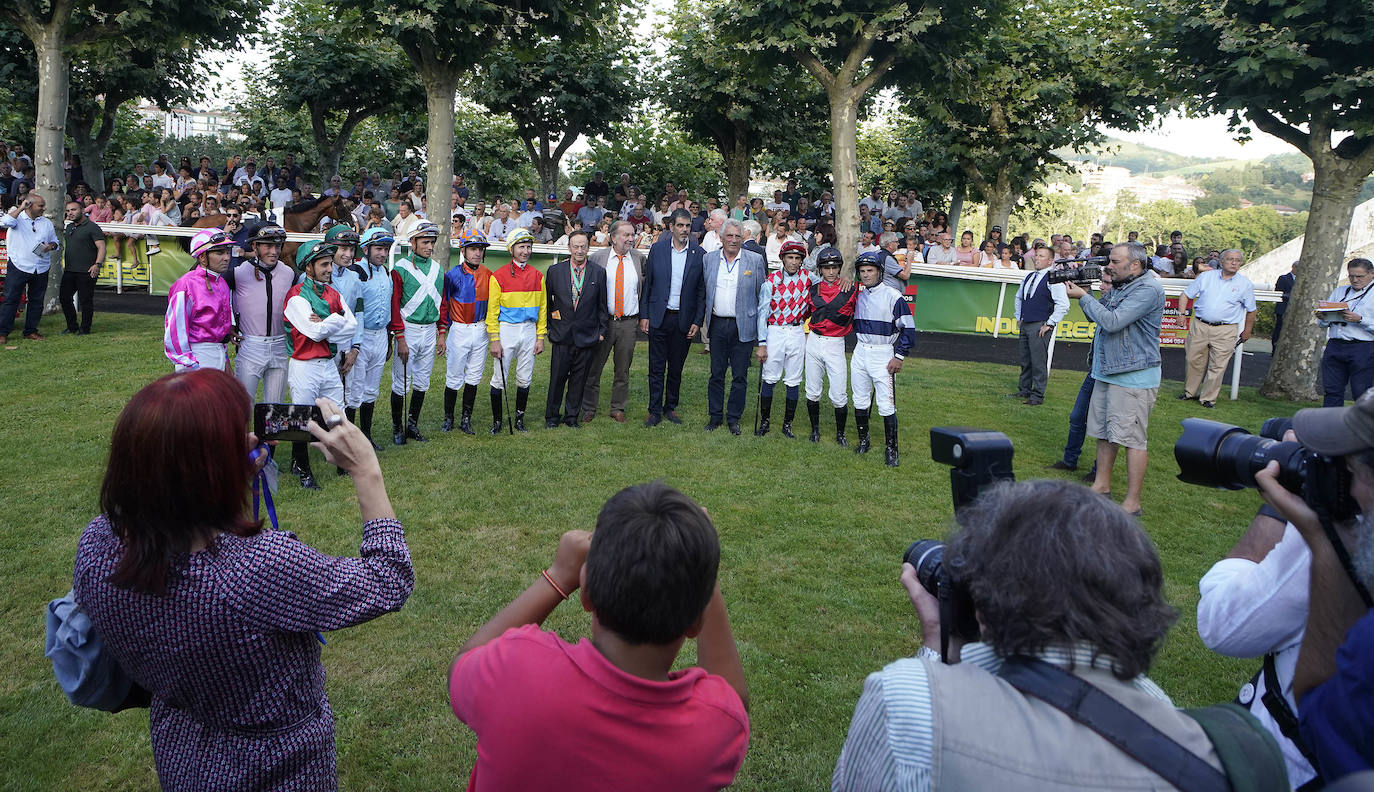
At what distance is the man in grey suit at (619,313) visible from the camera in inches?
383

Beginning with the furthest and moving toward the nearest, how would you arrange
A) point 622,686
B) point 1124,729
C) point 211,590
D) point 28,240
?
1. point 28,240
2. point 211,590
3. point 622,686
4. point 1124,729

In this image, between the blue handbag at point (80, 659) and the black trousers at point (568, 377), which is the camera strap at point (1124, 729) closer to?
the blue handbag at point (80, 659)

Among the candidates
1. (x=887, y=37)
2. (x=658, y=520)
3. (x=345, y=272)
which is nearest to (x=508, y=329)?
(x=345, y=272)

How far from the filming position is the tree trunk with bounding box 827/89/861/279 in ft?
39.5

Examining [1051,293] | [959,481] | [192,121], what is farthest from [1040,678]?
[192,121]

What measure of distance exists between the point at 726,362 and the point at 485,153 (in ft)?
98.8

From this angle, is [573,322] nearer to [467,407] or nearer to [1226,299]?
[467,407]

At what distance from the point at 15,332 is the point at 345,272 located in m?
8.36

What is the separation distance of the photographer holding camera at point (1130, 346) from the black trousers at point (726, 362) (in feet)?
11.5

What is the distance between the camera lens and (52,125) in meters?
13.2

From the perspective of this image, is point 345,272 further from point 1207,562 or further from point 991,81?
point 991,81

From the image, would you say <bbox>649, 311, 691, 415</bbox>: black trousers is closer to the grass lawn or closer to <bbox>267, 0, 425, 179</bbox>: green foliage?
the grass lawn

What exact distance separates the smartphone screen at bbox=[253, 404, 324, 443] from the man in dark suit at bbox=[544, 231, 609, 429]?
21.7ft

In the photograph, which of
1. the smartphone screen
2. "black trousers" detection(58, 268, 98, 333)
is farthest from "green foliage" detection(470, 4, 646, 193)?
the smartphone screen
